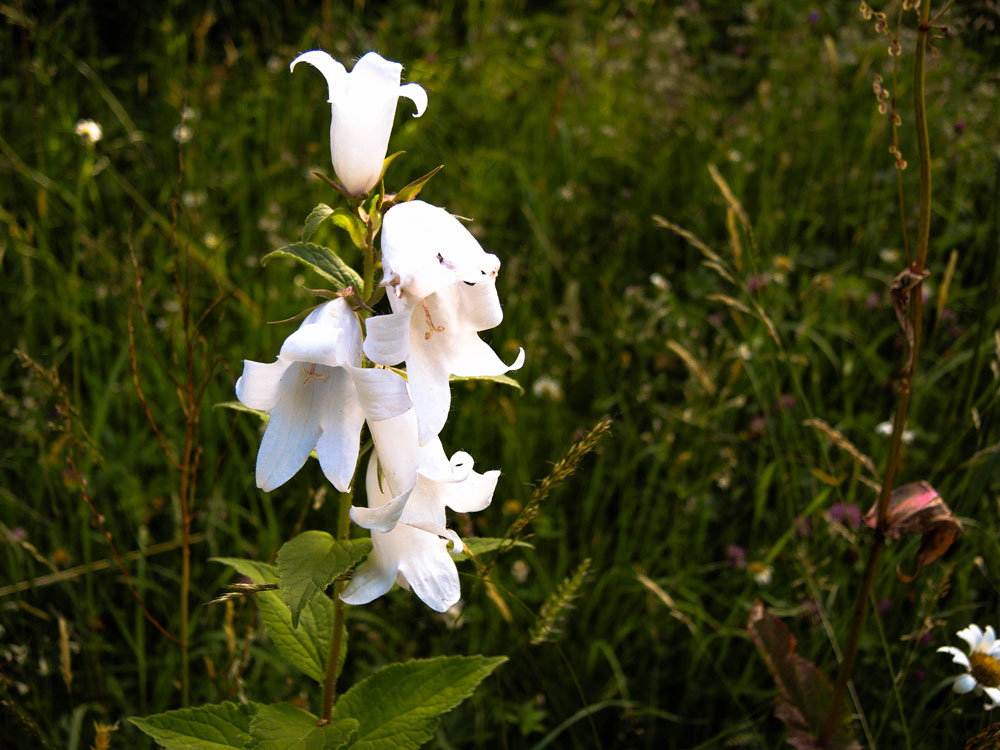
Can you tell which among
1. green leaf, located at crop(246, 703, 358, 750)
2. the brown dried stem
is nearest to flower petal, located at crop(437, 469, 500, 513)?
green leaf, located at crop(246, 703, 358, 750)

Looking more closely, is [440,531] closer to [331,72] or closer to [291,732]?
[291,732]

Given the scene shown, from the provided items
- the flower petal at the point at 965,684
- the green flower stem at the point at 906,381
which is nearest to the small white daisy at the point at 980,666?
the flower petal at the point at 965,684

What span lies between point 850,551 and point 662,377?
2.77 ft

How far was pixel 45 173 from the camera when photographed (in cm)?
328

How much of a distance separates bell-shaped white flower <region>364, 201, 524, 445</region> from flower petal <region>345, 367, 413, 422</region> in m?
0.02

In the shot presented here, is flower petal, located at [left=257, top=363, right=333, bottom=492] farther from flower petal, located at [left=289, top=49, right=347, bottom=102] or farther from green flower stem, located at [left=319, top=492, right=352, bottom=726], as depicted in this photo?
flower petal, located at [left=289, top=49, right=347, bottom=102]

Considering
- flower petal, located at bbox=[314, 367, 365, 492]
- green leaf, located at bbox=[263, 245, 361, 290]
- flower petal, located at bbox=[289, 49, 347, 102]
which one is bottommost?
flower petal, located at bbox=[314, 367, 365, 492]

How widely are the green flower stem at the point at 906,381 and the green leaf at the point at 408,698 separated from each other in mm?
675

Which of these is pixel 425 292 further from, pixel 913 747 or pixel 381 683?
pixel 913 747

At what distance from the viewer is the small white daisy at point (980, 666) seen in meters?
1.50

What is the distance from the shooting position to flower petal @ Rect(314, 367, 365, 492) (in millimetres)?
1044

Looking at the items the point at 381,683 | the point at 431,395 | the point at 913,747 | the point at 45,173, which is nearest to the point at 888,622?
the point at 913,747

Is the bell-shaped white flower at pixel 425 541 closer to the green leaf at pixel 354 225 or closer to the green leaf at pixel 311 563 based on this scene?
the green leaf at pixel 311 563

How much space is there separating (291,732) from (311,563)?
264mm
